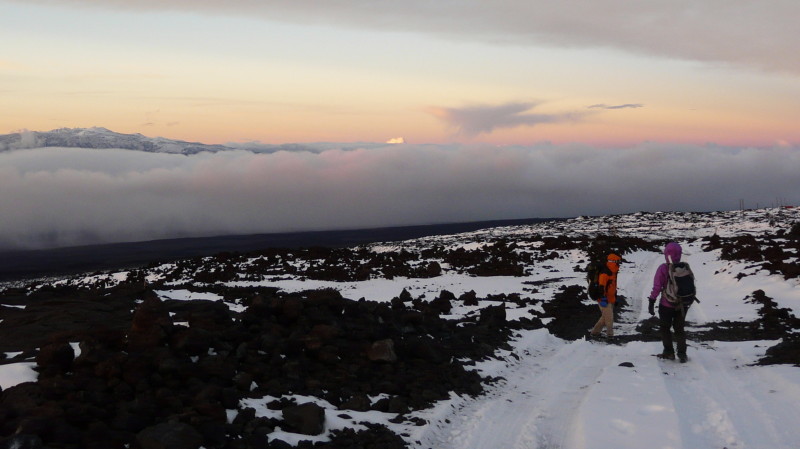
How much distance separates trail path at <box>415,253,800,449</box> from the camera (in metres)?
7.23

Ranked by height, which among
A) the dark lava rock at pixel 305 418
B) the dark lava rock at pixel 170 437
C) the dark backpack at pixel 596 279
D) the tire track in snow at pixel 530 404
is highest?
the dark backpack at pixel 596 279

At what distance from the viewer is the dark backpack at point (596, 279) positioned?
14055 millimetres

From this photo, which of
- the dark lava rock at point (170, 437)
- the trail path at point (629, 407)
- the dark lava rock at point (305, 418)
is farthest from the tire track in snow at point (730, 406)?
the dark lava rock at point (170, 437)

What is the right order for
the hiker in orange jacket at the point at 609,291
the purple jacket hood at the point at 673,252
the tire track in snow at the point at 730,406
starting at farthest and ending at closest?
the hiker in orange jacket at the point at 609,291
the purple jacket hood at the point at 673,252
the tire track in snow at the point at 730,406

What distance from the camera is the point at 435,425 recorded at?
7.95m

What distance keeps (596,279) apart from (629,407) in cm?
627

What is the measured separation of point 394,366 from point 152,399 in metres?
4.24

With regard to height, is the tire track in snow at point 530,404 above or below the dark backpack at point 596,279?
below

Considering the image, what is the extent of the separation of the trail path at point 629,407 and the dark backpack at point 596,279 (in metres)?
2.13

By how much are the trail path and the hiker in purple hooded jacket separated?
0.32 metres

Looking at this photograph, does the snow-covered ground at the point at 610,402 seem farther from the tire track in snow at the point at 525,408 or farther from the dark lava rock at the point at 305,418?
the dark lava rock at the point at 305,418

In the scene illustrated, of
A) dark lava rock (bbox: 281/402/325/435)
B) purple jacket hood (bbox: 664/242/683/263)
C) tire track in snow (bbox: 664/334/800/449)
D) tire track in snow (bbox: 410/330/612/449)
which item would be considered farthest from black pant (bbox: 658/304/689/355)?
dark lava rock (bbox: 281/402/325/435)

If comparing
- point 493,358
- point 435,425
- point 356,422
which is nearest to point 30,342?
point 356,422

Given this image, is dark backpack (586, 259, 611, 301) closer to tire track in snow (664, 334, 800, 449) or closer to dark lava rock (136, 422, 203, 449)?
tire track in snow (664, 334, 800, 449)
